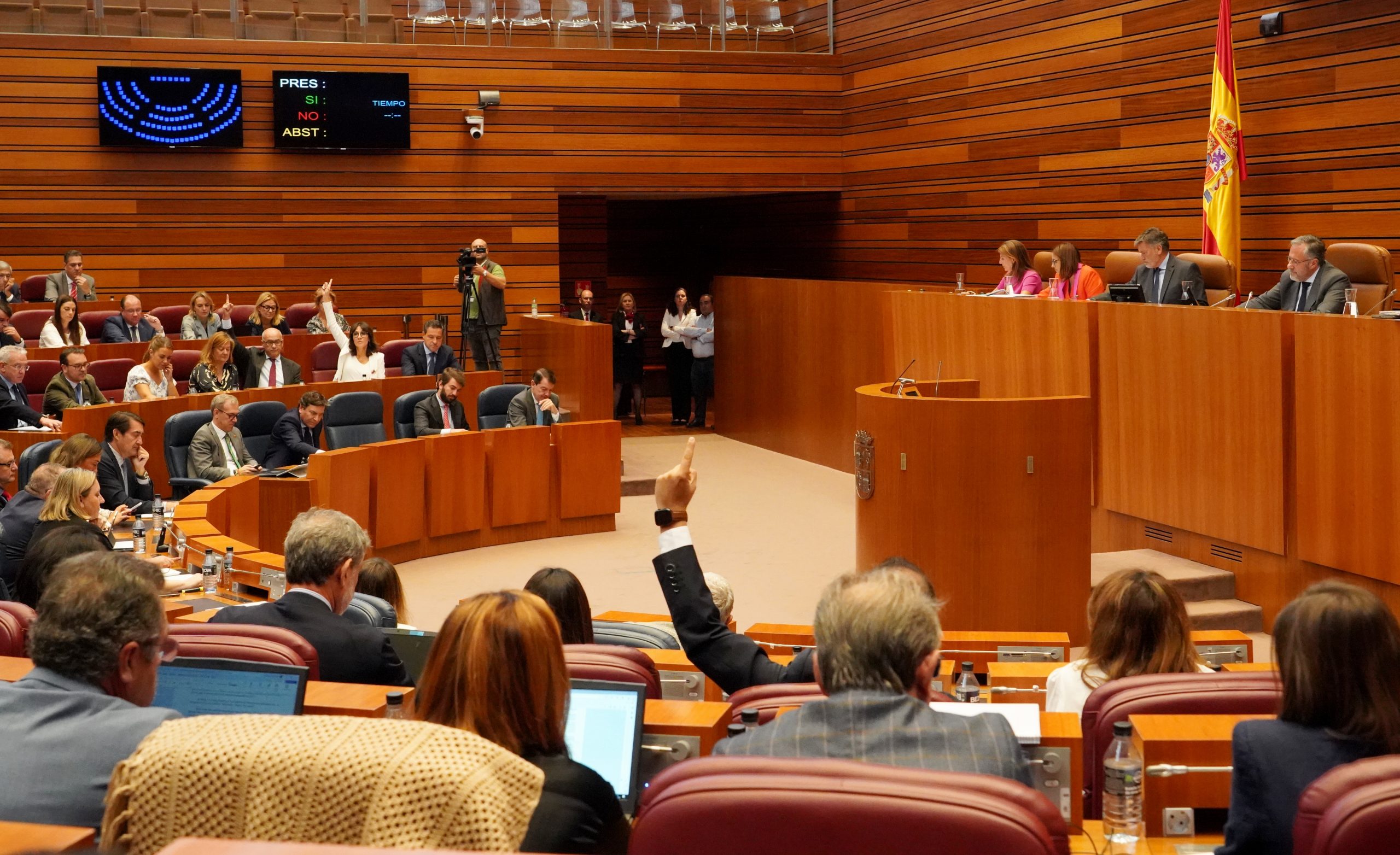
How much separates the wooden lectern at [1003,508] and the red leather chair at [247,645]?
3.73 m

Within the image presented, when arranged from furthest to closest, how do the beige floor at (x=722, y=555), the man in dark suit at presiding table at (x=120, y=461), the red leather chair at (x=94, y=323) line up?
the red leather chair at (x=94, y=323), the beige floor at (x=722, y=555), the man in dark suit at presiding table at (x=120, y=461)

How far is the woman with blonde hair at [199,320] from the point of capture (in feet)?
35.6

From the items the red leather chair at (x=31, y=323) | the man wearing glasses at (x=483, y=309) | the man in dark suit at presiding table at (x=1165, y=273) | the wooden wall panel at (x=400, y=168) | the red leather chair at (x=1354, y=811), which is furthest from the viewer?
the man wearing glasses at (x=483, y=309)

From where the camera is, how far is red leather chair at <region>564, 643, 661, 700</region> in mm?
2426

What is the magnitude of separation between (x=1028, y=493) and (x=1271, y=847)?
4.10 metres

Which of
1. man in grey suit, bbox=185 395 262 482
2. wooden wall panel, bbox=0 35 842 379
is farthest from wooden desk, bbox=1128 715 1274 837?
wooden wall panel, bbox=0 35 842 379

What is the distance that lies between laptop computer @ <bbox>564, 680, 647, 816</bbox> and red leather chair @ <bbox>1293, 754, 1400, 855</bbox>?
3.50 feet

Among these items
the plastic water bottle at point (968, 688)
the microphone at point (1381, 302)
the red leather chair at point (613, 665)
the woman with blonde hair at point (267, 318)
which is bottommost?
the plastic water bottle at point (968, 688)

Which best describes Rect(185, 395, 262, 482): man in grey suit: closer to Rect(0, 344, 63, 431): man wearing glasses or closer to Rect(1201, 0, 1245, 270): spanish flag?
Rect(0, 344, 63, 431): man wearing glasses

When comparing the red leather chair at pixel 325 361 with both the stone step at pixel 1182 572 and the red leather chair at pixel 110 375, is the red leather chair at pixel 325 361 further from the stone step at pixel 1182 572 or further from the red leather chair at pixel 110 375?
the stone step at pixel 1182 572

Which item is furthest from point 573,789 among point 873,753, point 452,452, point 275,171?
point 275,171

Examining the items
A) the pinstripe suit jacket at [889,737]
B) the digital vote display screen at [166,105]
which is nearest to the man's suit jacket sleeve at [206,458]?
the digital vote display screen at [166,105]

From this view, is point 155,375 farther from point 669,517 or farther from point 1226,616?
point 669,517

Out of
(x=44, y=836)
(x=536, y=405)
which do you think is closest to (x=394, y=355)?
(x=536, y=405)
